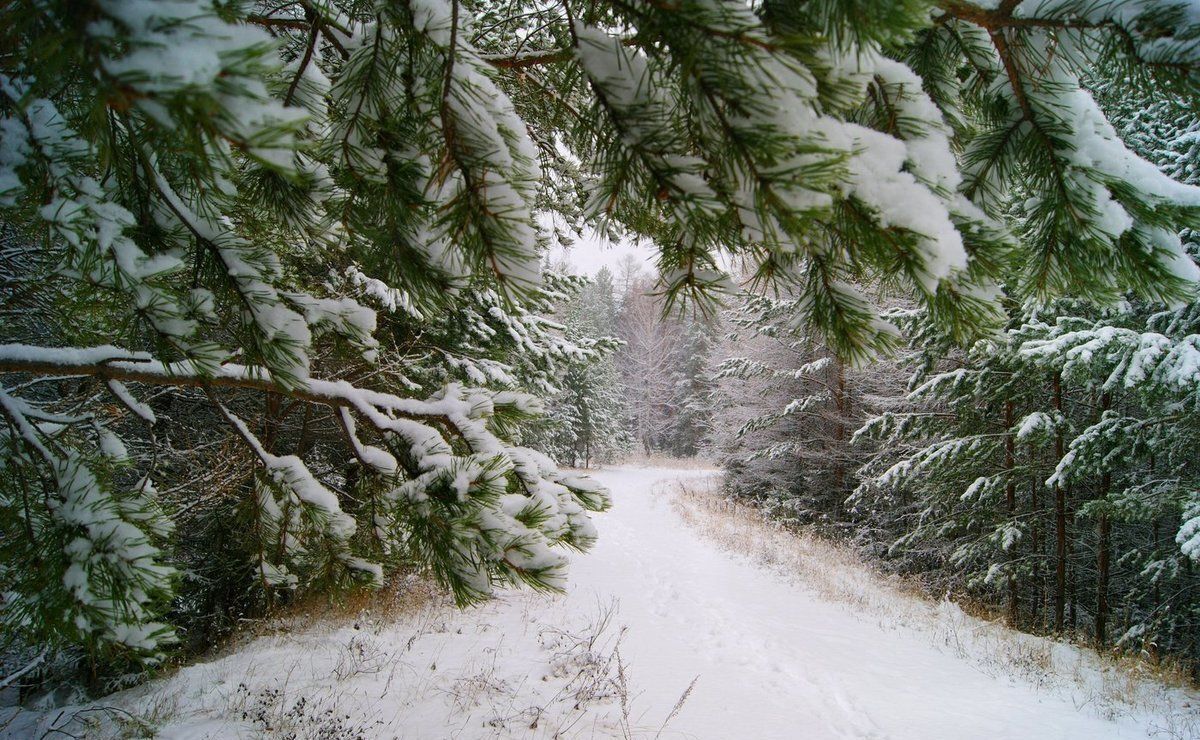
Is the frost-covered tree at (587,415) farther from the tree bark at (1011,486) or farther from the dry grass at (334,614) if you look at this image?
the dry grass at (334,614)

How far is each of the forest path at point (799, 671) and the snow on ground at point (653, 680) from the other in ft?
0.07

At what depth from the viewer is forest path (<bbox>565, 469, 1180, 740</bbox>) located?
14.1ft

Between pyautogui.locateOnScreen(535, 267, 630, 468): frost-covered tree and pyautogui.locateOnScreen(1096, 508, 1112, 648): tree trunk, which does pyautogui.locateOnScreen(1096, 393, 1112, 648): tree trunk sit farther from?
pyautogui.locateOnScreen(535, 267, 630, 468): frost-covered tree

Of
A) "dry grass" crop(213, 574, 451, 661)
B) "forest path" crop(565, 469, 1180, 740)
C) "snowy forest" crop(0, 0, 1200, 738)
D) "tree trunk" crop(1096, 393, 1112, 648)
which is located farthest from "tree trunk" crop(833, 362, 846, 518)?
"snowy forest" crop(0, 0, 1200, 738)

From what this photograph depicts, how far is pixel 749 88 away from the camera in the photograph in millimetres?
869

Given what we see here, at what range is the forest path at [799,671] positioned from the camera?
4.29 m

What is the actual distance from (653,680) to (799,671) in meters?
1.60

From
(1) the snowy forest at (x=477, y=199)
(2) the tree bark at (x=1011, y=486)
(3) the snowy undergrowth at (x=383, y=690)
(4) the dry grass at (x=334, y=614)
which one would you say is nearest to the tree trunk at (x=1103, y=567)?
(2) the tree bark at (x=1011, y=486)

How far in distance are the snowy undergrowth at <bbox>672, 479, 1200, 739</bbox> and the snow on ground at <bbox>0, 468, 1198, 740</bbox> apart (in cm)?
3

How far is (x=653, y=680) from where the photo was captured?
4789 mm

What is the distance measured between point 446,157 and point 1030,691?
7.01 meters

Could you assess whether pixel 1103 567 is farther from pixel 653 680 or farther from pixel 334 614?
pixel 334 614

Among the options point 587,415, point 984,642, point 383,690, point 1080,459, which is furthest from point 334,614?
point 587,415

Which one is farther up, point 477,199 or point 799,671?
Answer: point 477,199
